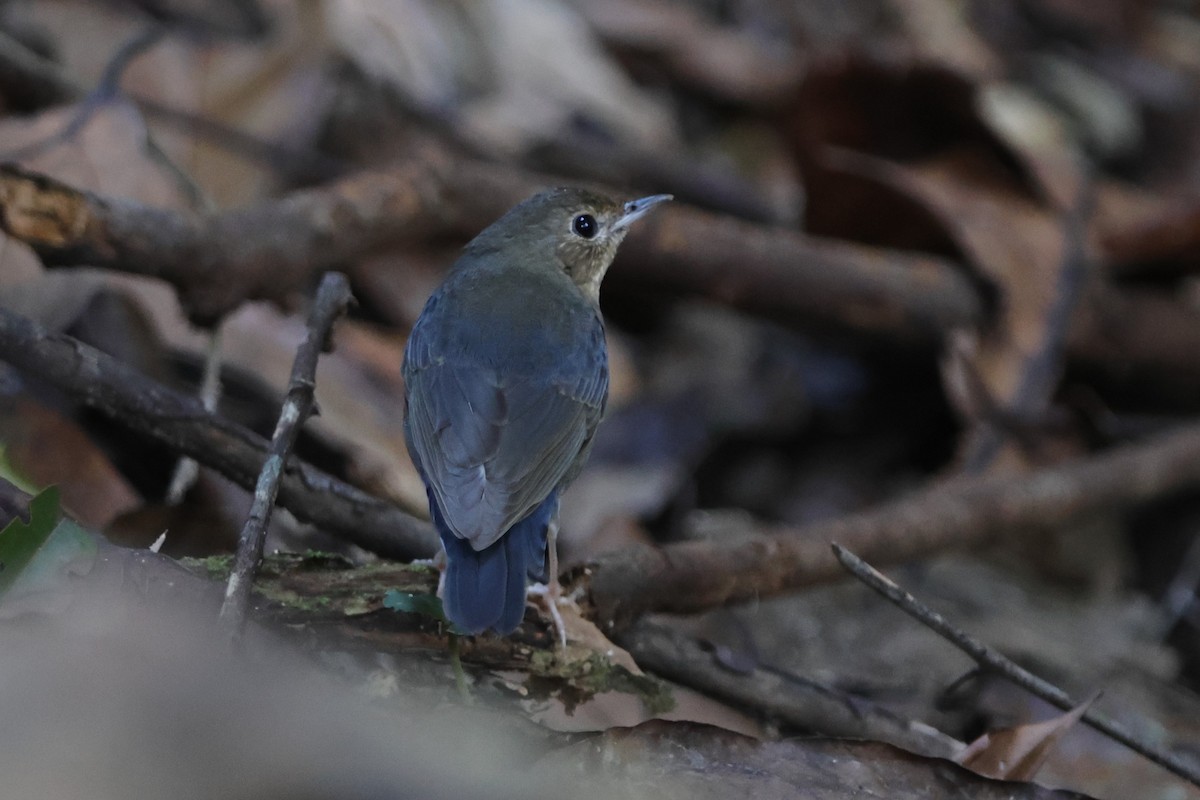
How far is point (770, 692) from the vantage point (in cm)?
342

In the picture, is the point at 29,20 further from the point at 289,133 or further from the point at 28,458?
the point at 28,458

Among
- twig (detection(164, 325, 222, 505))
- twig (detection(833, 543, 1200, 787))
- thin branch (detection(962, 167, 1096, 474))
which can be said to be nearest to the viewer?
twig (detection(833, 543, 1200, 787))

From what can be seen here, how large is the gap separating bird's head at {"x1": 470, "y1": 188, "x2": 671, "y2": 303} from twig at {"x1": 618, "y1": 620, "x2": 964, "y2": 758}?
1.61 meters

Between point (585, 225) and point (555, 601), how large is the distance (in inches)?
70.4

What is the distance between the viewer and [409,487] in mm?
4477

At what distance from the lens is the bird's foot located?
3125mm

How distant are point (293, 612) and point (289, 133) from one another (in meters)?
3.38

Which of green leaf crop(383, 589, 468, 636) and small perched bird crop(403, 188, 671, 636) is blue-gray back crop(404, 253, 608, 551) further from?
green leaf crop(383, 589, 468, 636)

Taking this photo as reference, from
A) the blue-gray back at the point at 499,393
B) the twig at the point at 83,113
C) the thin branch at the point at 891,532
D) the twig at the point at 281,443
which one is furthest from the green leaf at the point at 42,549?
the twig at the point at 83,113

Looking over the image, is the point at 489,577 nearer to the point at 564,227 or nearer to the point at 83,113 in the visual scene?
the point at 564,227

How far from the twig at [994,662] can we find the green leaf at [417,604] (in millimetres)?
829

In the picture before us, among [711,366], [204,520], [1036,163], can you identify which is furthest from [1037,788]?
[1036,163]

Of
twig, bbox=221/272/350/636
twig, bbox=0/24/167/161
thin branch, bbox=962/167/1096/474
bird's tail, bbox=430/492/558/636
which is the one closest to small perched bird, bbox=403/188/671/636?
bird's tail, bbox=430/492/558/636

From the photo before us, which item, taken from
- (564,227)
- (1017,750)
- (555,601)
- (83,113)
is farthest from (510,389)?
(83,113)
